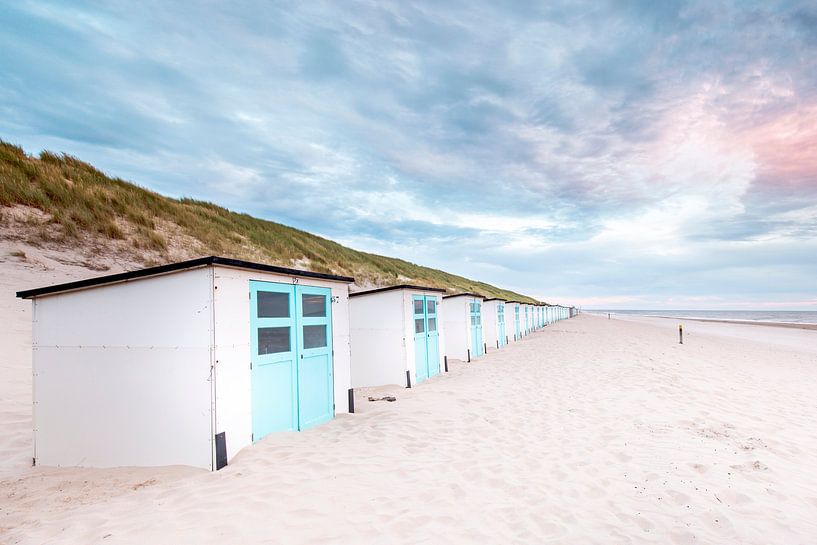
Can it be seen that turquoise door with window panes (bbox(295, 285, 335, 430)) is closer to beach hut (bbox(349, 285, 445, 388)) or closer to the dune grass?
beach hut (bbox(349, 285, 445, 388))

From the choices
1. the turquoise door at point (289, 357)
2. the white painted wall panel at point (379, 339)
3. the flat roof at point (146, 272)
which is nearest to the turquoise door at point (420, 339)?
the white painted wall panel at point (379, 339)

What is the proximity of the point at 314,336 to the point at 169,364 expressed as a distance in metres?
2.42

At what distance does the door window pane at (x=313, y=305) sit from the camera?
6.86 meters

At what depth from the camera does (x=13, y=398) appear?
727 centimetres

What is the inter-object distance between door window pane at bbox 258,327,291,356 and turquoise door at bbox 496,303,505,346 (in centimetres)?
1632

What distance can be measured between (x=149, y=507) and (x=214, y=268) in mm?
2575

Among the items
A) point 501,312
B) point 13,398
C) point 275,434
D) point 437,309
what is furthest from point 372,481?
point 501,312

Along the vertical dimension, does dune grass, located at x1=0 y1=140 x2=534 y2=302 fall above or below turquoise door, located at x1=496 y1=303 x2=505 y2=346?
above

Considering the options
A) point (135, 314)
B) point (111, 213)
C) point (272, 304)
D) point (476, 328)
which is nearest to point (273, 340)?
point (272, 304)

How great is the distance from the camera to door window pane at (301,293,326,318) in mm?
6855

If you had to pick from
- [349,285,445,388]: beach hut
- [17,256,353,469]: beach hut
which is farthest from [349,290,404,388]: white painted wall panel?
[17,256,353,469]: beach hut

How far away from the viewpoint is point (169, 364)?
16.3 feet

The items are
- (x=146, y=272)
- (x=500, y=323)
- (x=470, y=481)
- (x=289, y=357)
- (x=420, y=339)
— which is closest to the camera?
(x=470, y=481)

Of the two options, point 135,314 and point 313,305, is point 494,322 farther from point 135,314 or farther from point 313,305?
point 135,314
